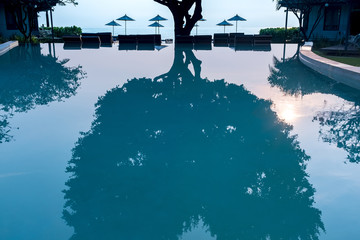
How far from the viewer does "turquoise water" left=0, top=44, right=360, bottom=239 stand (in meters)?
3.78

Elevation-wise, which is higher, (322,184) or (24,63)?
(24,63)

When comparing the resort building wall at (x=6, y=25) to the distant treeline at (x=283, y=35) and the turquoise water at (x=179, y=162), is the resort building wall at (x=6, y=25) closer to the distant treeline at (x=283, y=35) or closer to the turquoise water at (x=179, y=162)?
the turquoise water at (x=179, y=162)

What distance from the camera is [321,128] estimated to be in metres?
7.20

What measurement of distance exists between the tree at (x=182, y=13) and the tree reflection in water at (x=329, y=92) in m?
14.6

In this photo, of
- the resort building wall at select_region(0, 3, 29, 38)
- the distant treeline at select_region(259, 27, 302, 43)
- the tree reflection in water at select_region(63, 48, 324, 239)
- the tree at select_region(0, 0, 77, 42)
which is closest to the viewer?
the tree reflection in water at select_region(63, 48, 324, 239)

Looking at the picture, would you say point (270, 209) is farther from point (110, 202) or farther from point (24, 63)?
point (24, 63)

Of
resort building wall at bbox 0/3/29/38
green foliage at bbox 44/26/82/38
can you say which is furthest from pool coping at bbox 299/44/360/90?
resort building wall at bbox 0/3/29/38

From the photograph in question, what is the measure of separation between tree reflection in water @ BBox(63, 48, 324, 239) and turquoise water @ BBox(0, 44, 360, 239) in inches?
0.7

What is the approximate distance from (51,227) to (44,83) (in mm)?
9607

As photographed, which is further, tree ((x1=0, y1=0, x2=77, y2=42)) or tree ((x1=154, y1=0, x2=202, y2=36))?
tree ((x1=154, y1=0, x2=202, y2=36))

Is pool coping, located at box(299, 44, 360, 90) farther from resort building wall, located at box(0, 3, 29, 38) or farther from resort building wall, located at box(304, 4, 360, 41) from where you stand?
resort building wall, located at box(0, 3, 29, 38)

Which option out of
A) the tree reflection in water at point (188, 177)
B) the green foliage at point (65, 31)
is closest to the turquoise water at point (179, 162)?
the tree reflection in water at point (188, 177)

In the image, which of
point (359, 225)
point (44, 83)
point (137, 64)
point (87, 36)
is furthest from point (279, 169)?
point (87, 36)

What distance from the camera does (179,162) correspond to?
546 cm
